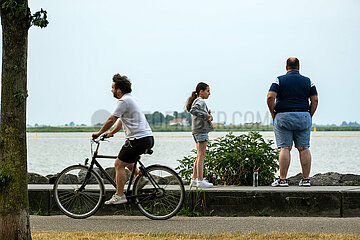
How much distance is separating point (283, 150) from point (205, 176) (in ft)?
5.14

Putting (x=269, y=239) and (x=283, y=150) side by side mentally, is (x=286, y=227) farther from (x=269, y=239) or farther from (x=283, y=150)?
(x=283, y=150)

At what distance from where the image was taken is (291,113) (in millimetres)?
9148

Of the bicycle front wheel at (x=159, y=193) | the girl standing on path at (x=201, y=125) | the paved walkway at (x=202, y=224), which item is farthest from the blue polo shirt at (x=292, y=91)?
the bicycle front wheel at (x=159, y=193)

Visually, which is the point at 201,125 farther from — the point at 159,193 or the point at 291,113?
the point at 159,193

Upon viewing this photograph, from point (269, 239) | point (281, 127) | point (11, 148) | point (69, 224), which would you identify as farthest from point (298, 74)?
point (11, 148)

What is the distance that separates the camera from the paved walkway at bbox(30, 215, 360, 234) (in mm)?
7078

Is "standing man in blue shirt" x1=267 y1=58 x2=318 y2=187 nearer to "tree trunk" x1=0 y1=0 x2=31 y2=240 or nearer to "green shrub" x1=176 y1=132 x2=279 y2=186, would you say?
"green shrub" x1=176 y1=132 x2=279 y2=186

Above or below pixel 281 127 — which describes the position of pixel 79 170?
below

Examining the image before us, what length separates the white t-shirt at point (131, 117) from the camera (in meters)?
7.96

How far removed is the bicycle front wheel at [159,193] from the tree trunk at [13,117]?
236cm

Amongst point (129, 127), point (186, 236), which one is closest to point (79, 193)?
point (129, 127)

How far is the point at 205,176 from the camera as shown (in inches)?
397

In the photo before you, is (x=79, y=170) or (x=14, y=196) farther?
(x=79, y=170)

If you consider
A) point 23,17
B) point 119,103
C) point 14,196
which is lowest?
point 14,196
